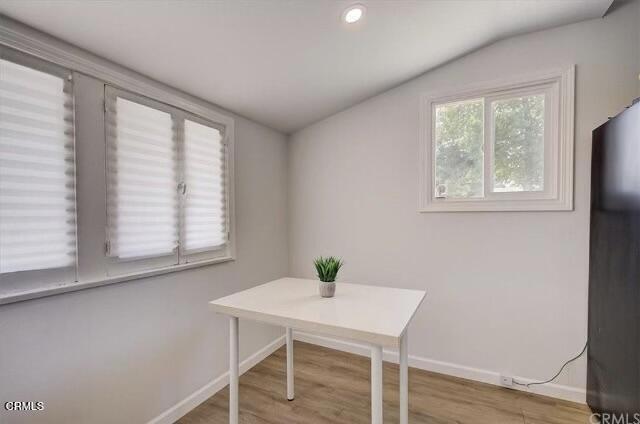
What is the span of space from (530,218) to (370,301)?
1403mm

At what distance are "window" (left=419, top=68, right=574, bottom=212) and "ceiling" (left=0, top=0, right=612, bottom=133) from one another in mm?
389

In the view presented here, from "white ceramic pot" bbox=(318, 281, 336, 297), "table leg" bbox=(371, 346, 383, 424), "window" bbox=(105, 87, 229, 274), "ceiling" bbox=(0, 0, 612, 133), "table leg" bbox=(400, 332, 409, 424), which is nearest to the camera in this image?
"table leg" bbox=(371, 346, 383, 424)

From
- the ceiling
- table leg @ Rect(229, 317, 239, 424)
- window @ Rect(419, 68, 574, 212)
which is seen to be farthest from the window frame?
window @ Rect(419, 68, 574, 212)

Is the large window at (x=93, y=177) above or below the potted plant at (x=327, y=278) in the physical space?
above

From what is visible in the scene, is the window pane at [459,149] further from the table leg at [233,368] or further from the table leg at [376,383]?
the table leg at [233,368]

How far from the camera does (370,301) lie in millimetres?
1520

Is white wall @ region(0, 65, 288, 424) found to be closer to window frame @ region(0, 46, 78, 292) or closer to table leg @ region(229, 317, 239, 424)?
window frame @ region(0, 46, 78, 292)

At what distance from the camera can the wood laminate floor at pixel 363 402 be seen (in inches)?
69.3

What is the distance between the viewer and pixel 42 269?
1.22 metres

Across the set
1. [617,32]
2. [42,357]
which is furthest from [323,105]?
[42,357]

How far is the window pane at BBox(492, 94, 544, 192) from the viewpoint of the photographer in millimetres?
2029

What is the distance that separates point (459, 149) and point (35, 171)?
103 inches

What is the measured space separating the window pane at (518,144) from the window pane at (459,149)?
0.11 meters

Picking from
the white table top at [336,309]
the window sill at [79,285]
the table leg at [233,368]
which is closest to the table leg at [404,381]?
the white table top at [336,309]
